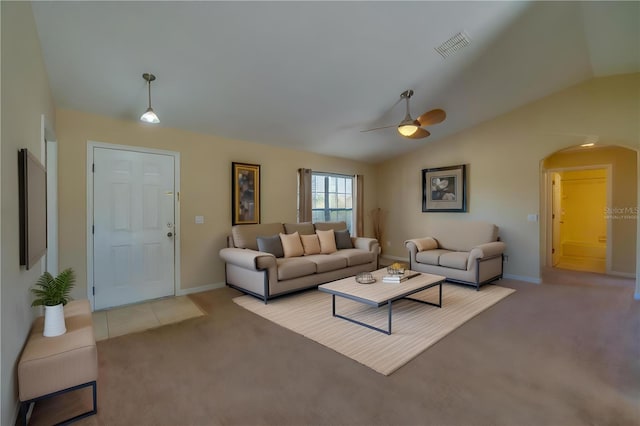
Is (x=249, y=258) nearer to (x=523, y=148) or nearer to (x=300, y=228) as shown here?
(x=300, y=228)

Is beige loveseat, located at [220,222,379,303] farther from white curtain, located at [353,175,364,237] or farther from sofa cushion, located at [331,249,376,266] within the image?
white curtain, located at [353,175,364,237]

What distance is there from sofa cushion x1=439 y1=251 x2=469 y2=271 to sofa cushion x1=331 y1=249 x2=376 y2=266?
1180 millimetres

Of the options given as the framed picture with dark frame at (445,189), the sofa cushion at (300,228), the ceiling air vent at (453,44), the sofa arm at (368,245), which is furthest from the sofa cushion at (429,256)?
the ceiling air vent at (453,44)

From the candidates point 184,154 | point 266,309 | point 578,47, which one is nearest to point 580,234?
point 578,47

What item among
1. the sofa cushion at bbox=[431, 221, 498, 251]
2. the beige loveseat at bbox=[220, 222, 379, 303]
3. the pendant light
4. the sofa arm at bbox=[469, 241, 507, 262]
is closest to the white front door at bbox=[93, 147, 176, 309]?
the beige loveseat at bbox=[220, 222, 379, 303]

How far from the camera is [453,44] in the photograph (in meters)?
3.28

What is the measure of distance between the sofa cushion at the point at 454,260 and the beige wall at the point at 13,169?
4978 mm

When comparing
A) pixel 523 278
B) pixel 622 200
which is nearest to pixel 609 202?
pixel 622 200

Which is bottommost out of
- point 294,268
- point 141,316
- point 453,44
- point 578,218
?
point 141,316

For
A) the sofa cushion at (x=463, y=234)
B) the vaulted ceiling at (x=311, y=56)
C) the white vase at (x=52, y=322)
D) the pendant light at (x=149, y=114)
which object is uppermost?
the vaulted ceiling at (x=311, y=56)

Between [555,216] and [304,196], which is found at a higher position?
[304,196]

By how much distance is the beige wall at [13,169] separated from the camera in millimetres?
1571

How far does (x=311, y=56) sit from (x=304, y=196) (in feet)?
10.2

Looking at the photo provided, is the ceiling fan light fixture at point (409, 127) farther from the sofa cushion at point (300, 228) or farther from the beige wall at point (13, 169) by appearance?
the beige wall at point (13, 169)
